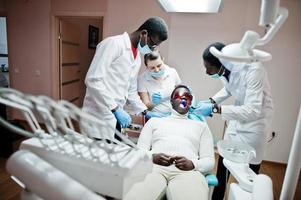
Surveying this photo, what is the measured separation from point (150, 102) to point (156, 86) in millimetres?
186

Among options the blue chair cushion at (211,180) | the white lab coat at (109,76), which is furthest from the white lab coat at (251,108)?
the white lab coat at (109,76)

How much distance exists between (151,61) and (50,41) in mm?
2156

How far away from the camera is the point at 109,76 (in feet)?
5.17

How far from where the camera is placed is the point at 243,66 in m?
1.50

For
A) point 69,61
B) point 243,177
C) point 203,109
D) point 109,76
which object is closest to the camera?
point 243,177

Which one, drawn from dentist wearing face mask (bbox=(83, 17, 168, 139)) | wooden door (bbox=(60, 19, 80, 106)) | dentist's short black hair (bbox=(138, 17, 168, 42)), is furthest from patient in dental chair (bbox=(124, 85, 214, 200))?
wooden door (bbox=(60, 19, 80, 106))

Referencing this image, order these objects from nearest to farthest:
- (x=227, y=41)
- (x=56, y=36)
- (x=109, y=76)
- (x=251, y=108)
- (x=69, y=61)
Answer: (x=251, y=108)
(x=109, y=76)
(x=227, y=41)
(x=56, y=36)
(x=69, y=61)

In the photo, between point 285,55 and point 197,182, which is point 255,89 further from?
point 285,55

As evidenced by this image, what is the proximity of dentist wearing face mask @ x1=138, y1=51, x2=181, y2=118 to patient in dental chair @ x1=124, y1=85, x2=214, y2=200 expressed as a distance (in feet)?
1.91

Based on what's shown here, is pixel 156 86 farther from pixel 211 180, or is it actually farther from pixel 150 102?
pixel 211 180

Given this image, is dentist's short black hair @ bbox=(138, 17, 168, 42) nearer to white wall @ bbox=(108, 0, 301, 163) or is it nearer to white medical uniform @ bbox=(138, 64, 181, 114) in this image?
white medical uniform @ bbox=(138, 64, 181, 114)

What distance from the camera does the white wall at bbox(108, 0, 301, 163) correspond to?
2.75 m

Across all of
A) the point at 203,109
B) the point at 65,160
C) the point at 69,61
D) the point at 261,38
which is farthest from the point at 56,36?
the point at 261,38

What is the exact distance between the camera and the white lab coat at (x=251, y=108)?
4.69 ft
